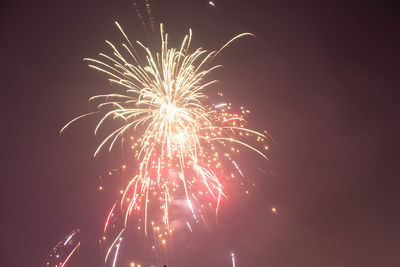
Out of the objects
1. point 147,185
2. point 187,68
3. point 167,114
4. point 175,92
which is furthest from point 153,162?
point 187,68

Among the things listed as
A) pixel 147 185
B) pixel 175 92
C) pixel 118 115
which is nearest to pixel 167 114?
pixel 175 92

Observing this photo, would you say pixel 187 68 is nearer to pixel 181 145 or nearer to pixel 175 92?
pixel 175 92

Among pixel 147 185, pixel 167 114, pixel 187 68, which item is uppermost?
pixel 187 68

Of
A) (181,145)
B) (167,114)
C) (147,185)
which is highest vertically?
(167,114)

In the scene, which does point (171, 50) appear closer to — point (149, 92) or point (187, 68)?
point (187, 68)

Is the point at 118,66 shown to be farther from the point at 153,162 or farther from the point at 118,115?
the point at 153,162

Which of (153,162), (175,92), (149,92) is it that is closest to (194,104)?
(175,92)

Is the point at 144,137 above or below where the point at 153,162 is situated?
above

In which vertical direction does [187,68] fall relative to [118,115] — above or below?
above
